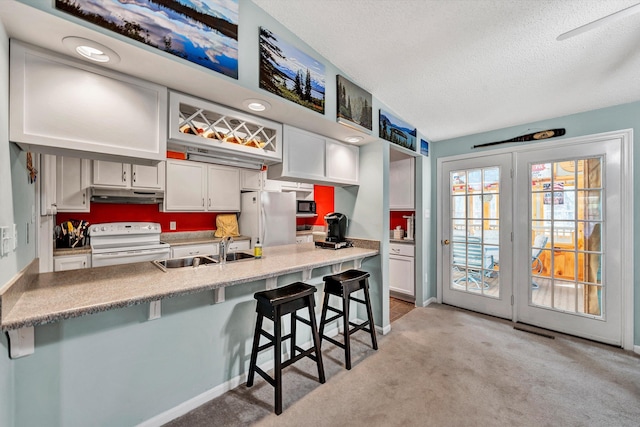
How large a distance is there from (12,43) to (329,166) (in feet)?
7.16

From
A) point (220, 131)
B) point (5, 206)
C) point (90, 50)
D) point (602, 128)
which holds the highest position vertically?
point (602, 128)

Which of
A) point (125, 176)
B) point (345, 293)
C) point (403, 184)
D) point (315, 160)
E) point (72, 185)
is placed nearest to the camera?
point (345, 293)

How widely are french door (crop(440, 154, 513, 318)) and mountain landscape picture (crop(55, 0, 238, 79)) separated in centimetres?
330

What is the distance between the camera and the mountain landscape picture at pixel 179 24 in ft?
3.82

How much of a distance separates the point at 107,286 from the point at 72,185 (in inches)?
102

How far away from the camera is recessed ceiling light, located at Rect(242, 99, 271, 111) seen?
1.82 metres

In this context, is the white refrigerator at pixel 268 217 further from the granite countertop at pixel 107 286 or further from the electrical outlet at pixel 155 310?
the electrical outlet at pixel 155 310

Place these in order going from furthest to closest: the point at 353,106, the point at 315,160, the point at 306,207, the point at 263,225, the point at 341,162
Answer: the point at 306,207 < the point at 263,225 < the point at 341,162 < the point at 315,160 < the point at 353,106

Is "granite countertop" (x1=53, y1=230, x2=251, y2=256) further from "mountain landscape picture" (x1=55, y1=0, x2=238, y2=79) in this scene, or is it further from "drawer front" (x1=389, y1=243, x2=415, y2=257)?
"mountain landscape picture" (x1=55, y1=0, x2=238, y2=79)

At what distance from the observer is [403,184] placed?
392cm

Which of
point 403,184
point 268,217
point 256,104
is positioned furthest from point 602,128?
point 268,217

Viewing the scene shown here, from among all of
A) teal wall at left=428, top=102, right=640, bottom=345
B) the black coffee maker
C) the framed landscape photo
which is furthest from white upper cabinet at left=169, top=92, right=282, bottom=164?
teal wall at left=428, top=102, right=640, bottom=345

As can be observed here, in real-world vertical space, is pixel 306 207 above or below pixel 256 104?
below

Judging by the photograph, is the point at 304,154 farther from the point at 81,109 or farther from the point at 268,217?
the point at 268,217
